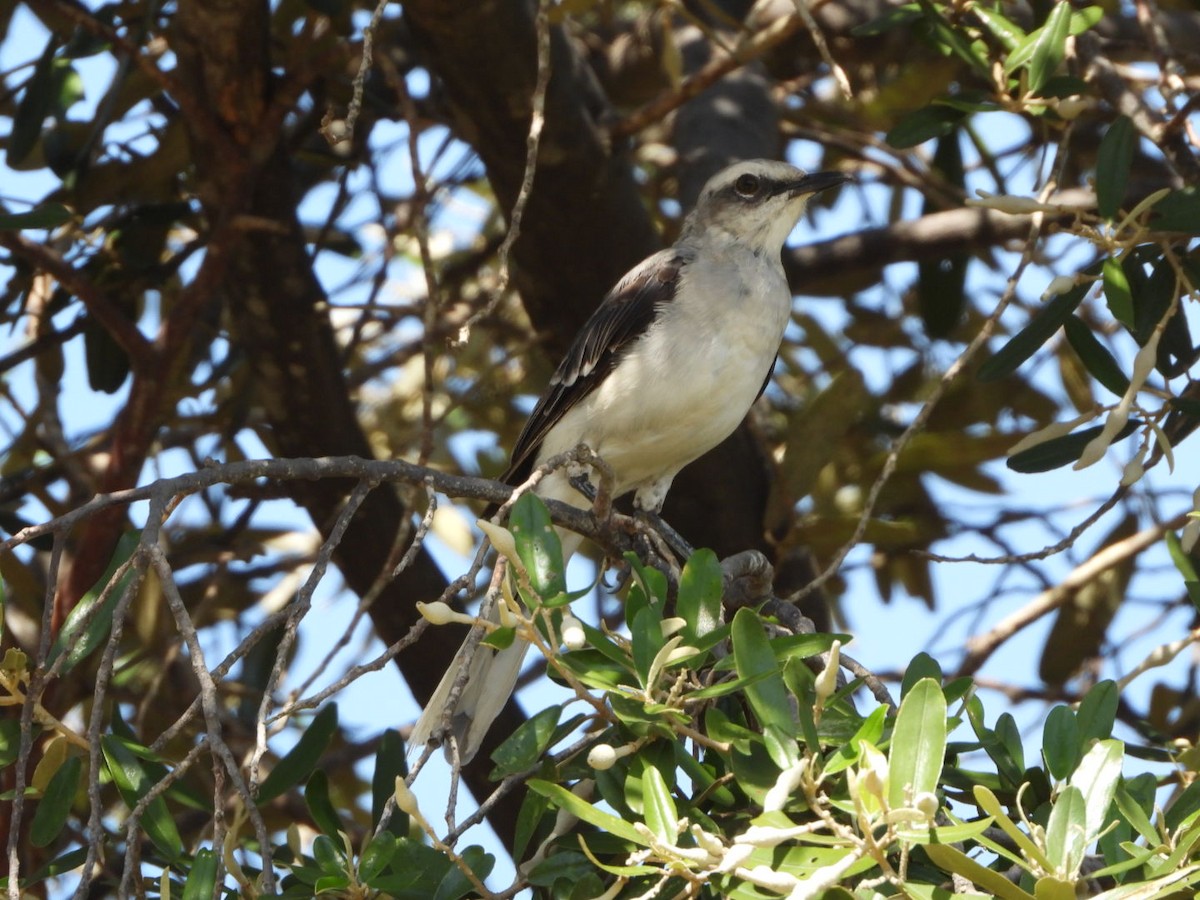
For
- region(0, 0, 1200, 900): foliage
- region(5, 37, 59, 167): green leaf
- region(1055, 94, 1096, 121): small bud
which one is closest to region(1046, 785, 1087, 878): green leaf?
region(0, 0, 1200, 900): foliage

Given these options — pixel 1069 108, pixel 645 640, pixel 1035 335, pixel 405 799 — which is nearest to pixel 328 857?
pixel 405 799

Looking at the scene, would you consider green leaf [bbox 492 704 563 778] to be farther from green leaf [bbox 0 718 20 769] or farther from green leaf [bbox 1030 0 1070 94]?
green leaf [bbox 1030 0 1070 94]

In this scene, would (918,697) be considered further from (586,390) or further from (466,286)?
(466,286)

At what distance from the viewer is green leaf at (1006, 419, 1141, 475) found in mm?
3344

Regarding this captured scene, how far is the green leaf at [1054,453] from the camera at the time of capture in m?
3.34

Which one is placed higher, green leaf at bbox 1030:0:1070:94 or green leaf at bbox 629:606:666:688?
green leaf at bbox 1030:0:1070:94

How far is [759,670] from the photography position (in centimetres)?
215

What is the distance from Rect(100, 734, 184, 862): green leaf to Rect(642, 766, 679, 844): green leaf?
94cm

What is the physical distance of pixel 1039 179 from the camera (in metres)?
4.20

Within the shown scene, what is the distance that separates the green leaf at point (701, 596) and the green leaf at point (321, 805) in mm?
746

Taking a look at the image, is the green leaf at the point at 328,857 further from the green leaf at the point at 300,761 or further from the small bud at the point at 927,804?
the small bud at the point at 927,804

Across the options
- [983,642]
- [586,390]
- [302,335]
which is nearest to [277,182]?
[302,335]

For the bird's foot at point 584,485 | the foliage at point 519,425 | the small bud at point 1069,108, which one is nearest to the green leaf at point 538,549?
the foliage at point 519,425

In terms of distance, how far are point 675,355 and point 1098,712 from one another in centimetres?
202
